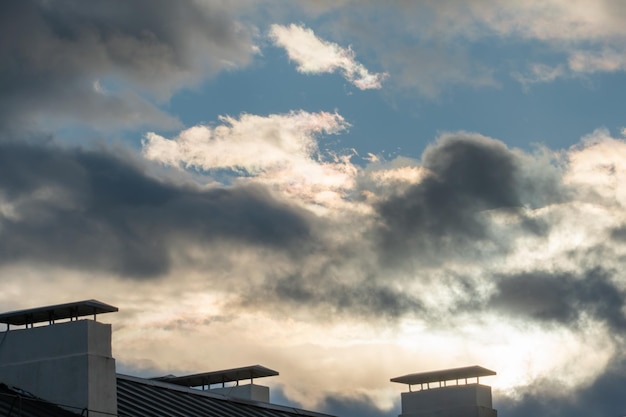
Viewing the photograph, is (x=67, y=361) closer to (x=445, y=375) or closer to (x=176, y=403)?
(x=176, y=403)

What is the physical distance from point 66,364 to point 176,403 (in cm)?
671

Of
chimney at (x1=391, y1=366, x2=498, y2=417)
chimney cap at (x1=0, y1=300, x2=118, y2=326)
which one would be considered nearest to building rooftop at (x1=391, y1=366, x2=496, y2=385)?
chimney at (x1=391, y1=366, x2=498, y2=417)

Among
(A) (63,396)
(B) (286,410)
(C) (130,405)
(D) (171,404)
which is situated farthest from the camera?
(B) (286,410)

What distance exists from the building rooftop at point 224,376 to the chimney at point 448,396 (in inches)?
218

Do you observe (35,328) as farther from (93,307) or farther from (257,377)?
(257,377)

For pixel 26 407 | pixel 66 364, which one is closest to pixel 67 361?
pixel 66 364

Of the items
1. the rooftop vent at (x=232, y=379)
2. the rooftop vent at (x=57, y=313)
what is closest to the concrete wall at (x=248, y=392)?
the rooftop vent at (x=232, y=379)

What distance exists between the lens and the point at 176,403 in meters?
41.2

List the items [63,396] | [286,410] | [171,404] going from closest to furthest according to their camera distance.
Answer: [63,396] < [171,404] < [286,410]

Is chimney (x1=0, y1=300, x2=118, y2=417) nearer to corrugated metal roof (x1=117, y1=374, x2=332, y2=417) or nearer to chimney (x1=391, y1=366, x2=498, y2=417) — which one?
corrugated metal roof (x1=117, y1=374, x2=332, y2=417)

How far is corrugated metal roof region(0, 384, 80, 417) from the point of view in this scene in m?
32.3

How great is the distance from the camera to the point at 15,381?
35938mm

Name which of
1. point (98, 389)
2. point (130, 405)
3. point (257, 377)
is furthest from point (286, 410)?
point (98, 389)

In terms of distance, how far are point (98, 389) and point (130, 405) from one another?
326cm
